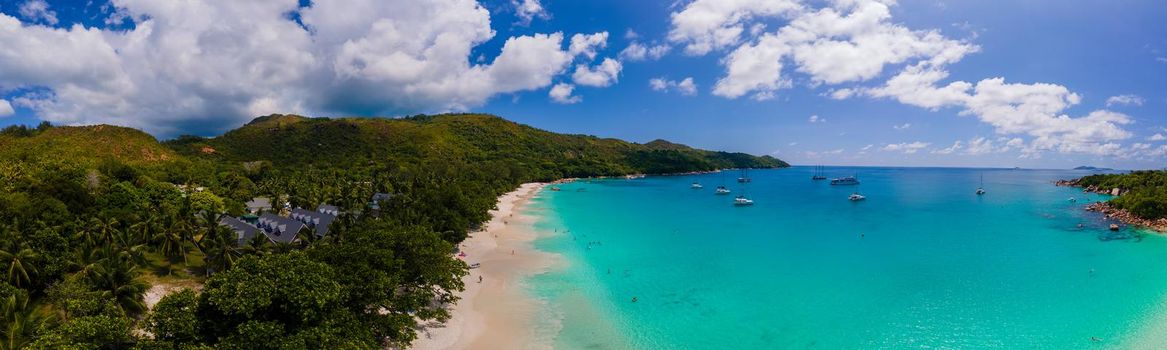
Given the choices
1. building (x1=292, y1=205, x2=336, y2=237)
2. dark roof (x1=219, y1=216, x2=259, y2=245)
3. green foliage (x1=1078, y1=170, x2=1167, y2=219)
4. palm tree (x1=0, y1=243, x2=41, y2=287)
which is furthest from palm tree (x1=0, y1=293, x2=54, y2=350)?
green foliage (x1=1078, y1=170, x2=1167, y2=219)

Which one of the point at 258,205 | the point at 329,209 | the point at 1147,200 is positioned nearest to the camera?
the point at 329,209

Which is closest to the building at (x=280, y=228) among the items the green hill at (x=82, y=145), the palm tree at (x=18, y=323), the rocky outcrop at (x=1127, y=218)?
the palm tree at (x=18, y=323)

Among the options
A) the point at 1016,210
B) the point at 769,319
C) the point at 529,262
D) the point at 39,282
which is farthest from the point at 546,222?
the point at 1016,210

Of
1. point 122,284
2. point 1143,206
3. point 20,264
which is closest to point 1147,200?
point 1143,206

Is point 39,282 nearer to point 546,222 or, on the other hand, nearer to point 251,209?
point 251,209

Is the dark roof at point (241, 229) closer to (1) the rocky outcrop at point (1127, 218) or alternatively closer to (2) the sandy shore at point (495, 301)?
(2) the sandy shore at point (495, 301)

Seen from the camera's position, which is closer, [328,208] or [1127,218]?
[328,208]

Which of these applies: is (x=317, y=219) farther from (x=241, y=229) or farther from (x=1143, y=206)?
(x=1143, y=206)

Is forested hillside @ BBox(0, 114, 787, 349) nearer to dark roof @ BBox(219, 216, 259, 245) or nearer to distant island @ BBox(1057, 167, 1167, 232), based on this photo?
dark roof @ BBox(219, 216, 259, 245)
